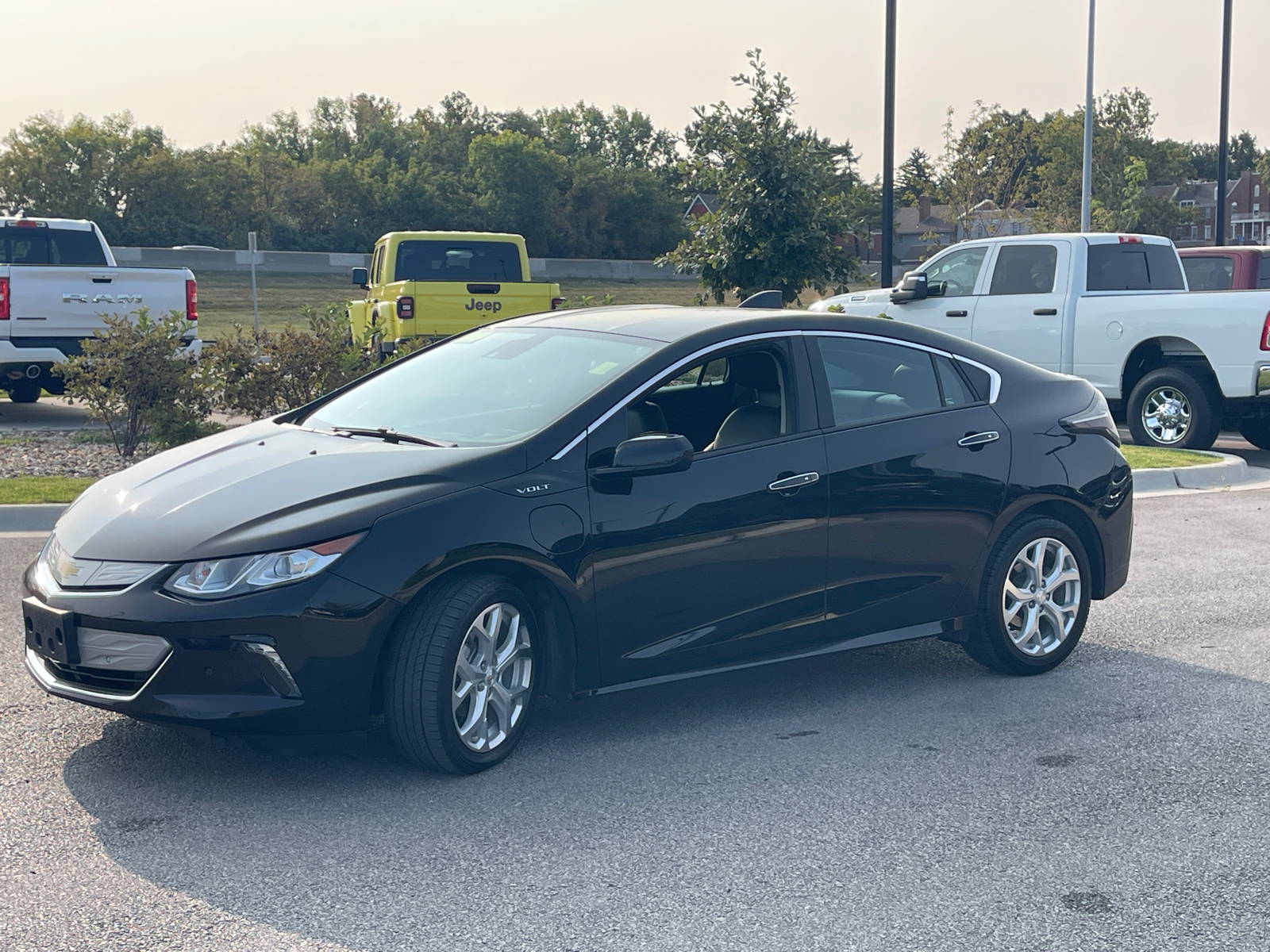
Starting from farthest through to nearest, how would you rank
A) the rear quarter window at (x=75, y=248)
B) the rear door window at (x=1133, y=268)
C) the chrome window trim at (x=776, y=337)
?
the rear quarter window at (x=75, y=248) < the rear door window at (x=1133, y=268) < the chrome window trim at (x=776, y=337)

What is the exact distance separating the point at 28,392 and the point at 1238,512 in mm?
15037

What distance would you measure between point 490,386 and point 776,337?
1.17 m

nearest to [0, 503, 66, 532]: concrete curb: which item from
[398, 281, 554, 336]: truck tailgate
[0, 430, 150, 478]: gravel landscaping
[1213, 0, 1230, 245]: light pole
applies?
[0, 430, 150, 478]: gravel landscaping

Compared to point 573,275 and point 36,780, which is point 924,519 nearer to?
point 36,780

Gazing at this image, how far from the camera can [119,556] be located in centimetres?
457

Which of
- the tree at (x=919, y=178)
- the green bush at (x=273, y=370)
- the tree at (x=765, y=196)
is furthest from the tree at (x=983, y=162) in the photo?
the green bush at (x=273, y=370)

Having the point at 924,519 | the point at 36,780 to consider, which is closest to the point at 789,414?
the point at 924,519

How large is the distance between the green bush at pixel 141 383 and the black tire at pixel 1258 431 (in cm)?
1053

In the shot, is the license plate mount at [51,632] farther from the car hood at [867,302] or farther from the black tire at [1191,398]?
the car hood at [867,302]

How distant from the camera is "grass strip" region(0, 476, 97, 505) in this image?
9.94 m

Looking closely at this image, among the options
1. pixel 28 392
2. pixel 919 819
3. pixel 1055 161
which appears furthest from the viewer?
pixel 1055 161

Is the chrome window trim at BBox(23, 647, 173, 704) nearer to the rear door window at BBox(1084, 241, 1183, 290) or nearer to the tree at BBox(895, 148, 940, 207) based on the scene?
the rear door window at BBox(1084, 241, 1183, 290)

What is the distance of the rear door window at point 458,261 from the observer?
19047 millimetres

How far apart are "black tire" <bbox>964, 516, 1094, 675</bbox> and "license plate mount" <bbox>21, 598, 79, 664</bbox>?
3620 mm
